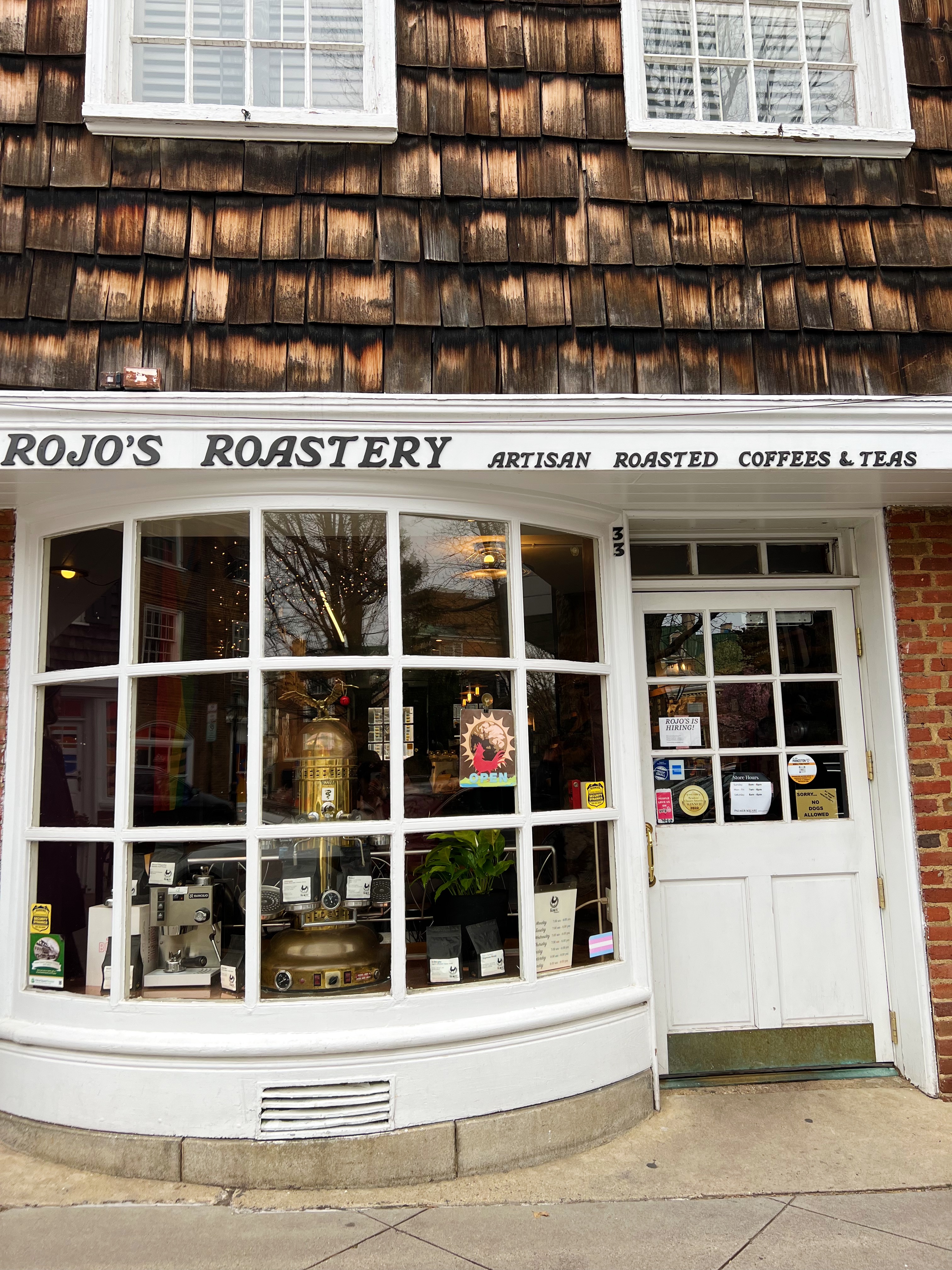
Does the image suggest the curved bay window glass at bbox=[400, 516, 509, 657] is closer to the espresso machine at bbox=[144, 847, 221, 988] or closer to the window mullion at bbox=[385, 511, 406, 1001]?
the window mullion at bbox=[385, 511, 406, 1001]

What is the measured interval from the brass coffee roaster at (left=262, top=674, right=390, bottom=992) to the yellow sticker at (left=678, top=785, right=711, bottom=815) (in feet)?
5.33

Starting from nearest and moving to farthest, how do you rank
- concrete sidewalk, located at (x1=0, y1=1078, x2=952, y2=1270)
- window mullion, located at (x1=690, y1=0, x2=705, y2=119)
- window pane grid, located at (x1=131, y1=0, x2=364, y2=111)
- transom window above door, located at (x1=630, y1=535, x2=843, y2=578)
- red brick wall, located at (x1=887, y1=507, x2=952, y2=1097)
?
concrete sidewalk, located at (x1=0, y1=1078, x2=952, y2=1270)
window pane grid, located at (x1=131, y1=0, x2=364, y2=111)
red brick wall, located at (x1=887, y1=507, x2=952, y2=1097)
window mullion, located at (x1=690, y1=0, x2=705, y2=119)
transom window above door, located at (x1=630, y1=535, x2=843, y2=578)

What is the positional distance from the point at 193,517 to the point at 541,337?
5.32ft

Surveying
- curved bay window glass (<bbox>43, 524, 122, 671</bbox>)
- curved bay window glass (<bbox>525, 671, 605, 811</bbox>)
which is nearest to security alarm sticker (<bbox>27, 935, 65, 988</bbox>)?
curved bay window glass (<bbox>43, 524, 122, 671</bbox>)

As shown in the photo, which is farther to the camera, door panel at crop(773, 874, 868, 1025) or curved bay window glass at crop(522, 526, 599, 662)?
door panel at crop(773, 874, 868, 1025)

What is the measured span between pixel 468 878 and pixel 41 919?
1765mm

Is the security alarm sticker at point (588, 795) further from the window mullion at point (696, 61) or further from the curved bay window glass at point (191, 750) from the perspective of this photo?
the window mullion at point (696, 61)

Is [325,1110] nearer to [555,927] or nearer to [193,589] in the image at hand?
[555,927]

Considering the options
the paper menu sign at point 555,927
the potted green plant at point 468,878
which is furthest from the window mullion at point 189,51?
the paper menu sign at point 555,927

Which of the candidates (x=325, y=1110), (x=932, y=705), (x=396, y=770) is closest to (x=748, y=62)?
(x=932, y=705)

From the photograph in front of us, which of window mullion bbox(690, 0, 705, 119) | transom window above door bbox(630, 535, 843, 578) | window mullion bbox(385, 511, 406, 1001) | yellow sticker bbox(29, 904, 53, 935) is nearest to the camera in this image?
window mullion bbox(385, 511, 406, 1001)

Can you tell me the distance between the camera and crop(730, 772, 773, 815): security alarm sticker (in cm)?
439

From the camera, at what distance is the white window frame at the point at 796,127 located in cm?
396

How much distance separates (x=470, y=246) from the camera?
382 centimetres
